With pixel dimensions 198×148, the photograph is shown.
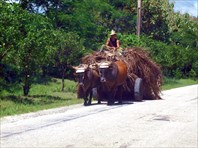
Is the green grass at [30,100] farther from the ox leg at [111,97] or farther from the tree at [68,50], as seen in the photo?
the tree at [68,50]

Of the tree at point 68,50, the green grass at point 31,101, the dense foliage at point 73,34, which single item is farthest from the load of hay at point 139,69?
the tree at point 68,50

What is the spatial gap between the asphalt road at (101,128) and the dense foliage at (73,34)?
4.11m

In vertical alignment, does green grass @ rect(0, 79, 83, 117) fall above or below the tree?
below

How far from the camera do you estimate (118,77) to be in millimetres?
17469

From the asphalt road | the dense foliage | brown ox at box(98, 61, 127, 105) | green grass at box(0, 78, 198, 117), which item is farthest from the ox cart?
the dense foliage

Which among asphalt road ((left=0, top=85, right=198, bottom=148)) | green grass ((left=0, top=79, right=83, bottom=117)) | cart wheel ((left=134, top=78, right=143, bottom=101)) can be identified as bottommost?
asphalt road ((left=0, top=85, right=198, bottom=148))

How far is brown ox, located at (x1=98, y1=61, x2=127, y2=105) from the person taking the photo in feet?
55.4

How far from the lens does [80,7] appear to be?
104ft

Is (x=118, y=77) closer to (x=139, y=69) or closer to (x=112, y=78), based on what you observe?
(x=112, y=78)

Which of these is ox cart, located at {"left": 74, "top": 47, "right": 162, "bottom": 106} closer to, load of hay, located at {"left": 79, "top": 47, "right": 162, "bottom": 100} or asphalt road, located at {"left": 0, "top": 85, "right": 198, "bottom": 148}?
load of hay, located at {"left": 79, "top": 47, "right": 162, "bottom": 100}

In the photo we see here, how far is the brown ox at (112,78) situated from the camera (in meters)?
16.9

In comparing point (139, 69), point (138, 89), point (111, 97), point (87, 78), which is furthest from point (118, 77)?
point (139, 69)

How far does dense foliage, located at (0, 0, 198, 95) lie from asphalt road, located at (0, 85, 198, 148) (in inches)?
162

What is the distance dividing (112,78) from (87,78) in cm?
Result: 114
